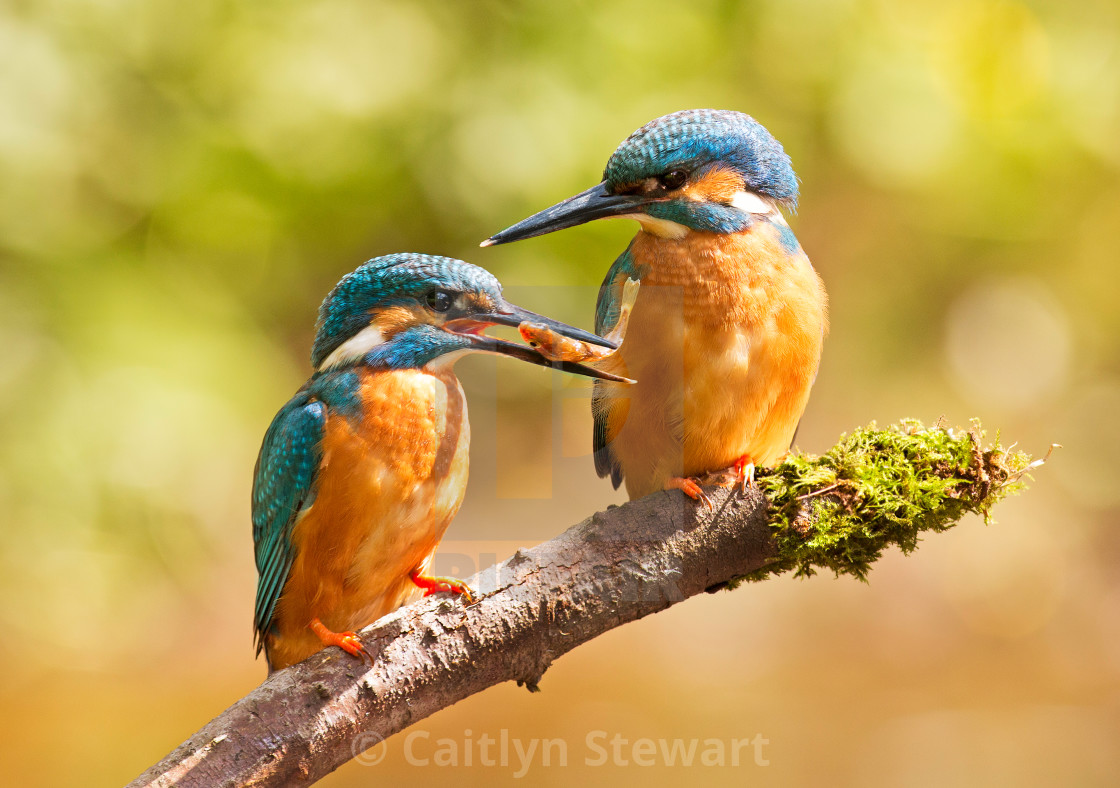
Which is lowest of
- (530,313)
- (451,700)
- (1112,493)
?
(451,700)

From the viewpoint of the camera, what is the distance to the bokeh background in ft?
19.1

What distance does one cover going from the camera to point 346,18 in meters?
6.88

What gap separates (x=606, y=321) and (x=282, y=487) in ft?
2.97

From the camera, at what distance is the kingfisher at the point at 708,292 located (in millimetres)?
2197

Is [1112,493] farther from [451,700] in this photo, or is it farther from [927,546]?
[451,700]

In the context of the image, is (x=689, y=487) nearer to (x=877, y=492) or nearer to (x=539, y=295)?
(x=877, y=492)

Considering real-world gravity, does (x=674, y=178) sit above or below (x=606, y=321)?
above

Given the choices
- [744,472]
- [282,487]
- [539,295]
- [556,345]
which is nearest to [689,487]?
[744,472]

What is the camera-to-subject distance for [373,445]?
211cm

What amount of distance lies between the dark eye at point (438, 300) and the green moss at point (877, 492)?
80 centimetres

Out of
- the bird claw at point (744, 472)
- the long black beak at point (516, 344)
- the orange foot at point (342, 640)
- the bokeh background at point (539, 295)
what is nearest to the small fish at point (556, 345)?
the long black beak at point (516, 344)

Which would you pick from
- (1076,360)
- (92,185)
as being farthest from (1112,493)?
(92,185)

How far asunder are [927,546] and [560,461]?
3.93 m

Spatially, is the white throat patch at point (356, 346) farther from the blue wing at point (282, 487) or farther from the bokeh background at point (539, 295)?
the bokeh background at point (539, 295)
